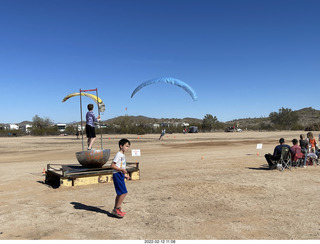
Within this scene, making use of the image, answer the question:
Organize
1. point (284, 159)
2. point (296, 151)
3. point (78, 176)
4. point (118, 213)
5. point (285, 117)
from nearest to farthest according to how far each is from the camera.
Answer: point (118, 213)
point (78, 176)
point (284, 159)
point (296, 151)
point (285, 117)

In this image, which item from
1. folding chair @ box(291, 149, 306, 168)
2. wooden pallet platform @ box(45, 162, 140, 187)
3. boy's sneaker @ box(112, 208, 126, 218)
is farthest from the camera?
folding chair @ box(291, 149, 306, 168)

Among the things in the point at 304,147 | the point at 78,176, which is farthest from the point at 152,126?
the point at 78,176

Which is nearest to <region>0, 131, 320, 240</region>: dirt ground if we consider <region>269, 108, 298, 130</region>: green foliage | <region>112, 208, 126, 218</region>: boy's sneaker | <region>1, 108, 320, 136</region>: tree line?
<region>112, 208, 126, 218</region>: boy's sneaker

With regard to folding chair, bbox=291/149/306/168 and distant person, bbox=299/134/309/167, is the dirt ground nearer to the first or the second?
folding chair, bbox=291/149/306/168

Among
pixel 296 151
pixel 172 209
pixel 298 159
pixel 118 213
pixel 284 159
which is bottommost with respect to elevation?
pixel 172 209

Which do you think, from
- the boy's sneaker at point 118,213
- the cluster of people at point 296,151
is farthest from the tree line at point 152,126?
the boy's sneaker at point 118,213

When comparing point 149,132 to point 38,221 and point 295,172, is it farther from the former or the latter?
point 38,221

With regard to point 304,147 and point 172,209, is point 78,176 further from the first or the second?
point 304,147

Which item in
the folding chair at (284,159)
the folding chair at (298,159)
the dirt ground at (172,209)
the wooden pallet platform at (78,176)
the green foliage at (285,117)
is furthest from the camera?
the green foliage at (285,117)

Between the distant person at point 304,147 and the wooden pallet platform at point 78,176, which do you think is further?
the distant person at point 304,147

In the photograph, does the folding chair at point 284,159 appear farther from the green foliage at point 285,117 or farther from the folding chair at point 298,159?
the green foliage at point 285,117

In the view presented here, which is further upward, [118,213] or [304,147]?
[304,147]

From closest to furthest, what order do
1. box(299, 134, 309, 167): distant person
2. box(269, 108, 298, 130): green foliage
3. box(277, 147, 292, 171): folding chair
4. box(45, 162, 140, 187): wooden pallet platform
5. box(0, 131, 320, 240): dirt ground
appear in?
1. box(0, 131, 320, 240): dirt ground
2. box(45, 162, 140, 187): wooden pallet platform
3. box(277, 147, 292, 171): folding chair
4. box(299, 134, 309, 167): distant person
5. box(269, 108, 298, 130): green foliage

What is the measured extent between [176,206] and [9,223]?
3662 millimetres
